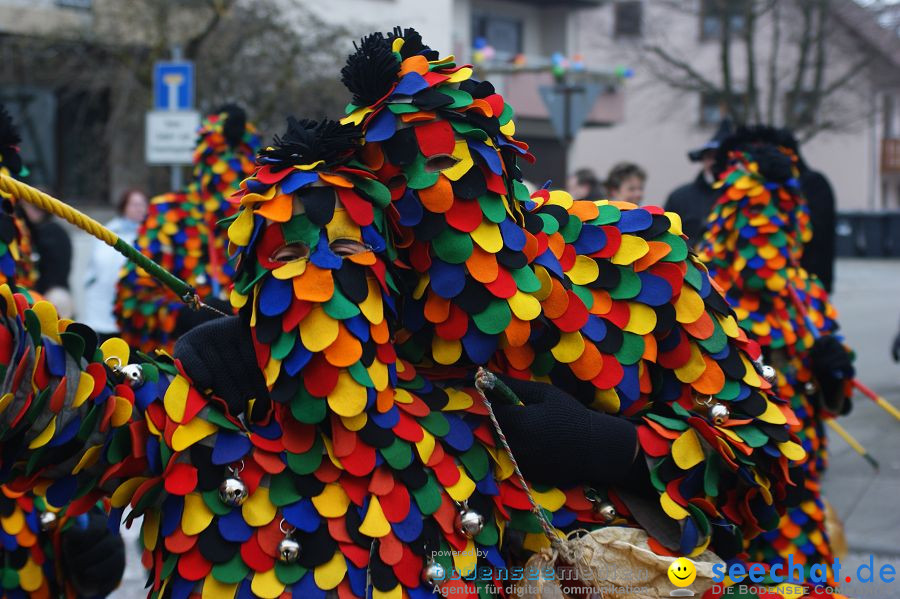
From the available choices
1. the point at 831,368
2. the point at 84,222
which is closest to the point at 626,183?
the point at 831,368

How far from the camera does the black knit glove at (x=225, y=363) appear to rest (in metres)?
2.07

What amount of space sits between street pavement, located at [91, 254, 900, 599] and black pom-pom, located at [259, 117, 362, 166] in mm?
2246

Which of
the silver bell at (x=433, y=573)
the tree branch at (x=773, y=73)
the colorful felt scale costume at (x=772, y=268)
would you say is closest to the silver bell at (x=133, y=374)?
the silver bell at (x=433, y=573)

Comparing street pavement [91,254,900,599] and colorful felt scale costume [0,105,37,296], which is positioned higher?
colorful felt scale costume [0,105,37,296]

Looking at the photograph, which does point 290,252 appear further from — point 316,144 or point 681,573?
point 681,573

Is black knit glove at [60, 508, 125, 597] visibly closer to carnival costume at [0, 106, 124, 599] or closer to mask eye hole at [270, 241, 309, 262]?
carnival costume at [0, 106, 124, 599]

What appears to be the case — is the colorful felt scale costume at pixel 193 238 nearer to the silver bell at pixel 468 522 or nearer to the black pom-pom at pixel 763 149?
the black pom-pom at pixel 763 149

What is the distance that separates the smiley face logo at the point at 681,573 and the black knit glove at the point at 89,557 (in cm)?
153

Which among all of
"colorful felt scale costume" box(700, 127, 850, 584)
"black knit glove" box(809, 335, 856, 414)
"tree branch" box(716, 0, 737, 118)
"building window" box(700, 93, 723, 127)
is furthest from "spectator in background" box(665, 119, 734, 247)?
"building window" box(700, 93, 723, 127)

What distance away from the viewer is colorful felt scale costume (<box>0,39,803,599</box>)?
6.20 feet

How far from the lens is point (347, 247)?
1941 mm

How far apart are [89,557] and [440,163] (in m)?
1.54

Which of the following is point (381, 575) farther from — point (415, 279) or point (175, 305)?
point (175, 305)

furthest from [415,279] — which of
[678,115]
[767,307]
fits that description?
[678,115]
